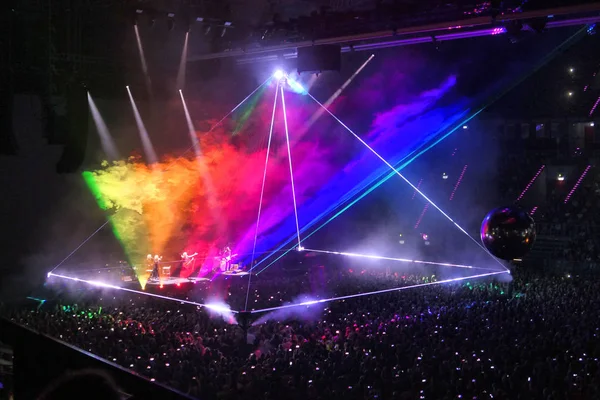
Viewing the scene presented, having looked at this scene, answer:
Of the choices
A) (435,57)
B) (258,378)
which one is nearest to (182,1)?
(435,57)

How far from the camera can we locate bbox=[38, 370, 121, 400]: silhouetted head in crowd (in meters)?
1.20

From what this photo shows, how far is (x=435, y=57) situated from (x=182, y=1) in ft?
27.6

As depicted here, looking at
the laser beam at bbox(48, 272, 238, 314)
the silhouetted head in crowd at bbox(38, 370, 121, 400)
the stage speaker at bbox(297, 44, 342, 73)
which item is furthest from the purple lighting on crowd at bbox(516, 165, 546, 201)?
the silhouetted head in crowd at bbox(38, 370, 121, 400)

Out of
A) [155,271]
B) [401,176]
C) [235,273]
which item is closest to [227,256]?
[235,273]

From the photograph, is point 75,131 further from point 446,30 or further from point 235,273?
point 446,30

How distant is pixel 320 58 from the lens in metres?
9.70

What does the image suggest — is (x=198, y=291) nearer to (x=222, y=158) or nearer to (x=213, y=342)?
(x=213, y=342)

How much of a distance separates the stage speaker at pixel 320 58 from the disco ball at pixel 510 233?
4.05 m

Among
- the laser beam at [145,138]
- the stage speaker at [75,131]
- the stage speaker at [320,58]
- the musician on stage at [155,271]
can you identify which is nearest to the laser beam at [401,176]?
the laser beam at [145,138]

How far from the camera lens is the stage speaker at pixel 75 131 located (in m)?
13.1

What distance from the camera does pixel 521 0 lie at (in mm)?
6965

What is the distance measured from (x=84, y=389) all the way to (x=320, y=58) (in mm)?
9019

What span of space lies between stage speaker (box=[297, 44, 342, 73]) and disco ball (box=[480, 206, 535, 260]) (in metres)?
4.05

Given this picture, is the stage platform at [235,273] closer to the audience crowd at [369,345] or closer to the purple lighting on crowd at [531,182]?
the audience crowd at [369,345]
